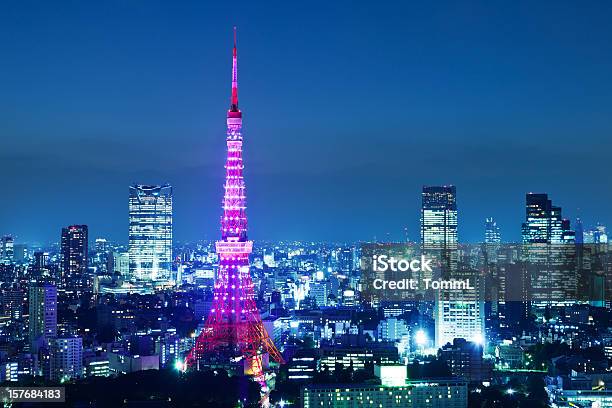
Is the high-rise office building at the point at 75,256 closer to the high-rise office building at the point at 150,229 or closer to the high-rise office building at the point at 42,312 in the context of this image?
the high-rise office building at the point at 150,229

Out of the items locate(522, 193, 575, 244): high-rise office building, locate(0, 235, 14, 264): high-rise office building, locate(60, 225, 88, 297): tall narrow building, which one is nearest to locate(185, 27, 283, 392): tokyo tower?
locate(522, 193, 575, 244): high-rise office building

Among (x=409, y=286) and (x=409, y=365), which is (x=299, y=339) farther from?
(x=409, y=365)

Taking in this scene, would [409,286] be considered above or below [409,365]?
above

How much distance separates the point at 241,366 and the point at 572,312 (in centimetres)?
661

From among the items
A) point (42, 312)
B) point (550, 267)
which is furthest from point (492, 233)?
point (42, 312)

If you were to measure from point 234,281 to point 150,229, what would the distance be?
13379mm

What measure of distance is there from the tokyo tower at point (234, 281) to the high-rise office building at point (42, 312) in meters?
2.55

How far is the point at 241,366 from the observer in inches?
435

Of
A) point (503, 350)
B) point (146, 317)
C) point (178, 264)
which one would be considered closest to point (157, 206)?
point (178, 264)

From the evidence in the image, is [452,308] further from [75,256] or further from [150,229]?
[150,229]

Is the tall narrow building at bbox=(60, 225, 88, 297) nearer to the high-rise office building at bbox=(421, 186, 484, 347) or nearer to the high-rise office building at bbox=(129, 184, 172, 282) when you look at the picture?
the high-rise office building at bbox=(129, 184, 172, 282)

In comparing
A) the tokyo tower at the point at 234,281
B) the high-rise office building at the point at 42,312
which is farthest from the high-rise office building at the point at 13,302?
the tokyo tower at the point at 234,281

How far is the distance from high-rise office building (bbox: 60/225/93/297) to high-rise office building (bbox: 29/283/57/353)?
5545 millimetres

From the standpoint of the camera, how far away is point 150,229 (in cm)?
2567
